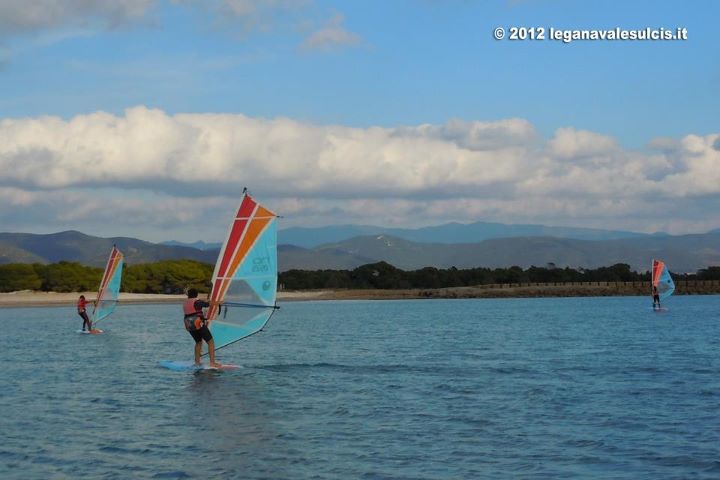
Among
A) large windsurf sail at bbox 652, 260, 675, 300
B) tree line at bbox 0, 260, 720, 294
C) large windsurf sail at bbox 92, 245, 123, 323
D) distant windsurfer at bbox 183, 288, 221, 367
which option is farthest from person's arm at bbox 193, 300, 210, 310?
tree line at bbox 0, 260, 720, 294

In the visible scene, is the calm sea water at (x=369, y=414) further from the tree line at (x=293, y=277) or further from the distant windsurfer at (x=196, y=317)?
the tree line at (x=293, y=277)

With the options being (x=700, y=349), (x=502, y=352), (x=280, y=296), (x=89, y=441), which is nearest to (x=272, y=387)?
(x=89, y=441)

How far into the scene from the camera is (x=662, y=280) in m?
77.4

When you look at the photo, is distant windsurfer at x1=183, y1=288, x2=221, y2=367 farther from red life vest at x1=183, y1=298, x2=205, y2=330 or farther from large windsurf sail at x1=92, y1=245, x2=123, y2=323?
large windsurf sail at x1=92, y1=245, x2=123, y2=323

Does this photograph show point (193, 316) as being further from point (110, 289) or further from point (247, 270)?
point (110, 289)

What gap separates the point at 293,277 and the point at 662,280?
69435 mm

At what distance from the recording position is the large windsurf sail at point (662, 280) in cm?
7339

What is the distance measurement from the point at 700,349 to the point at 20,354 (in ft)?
Answer: 72.3

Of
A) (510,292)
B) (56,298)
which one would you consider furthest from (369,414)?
(510,292)

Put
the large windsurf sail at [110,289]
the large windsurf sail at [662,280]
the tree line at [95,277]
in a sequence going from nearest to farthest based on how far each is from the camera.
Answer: the large windsurf sail at [110,289] → the large windsurf sail at [662,280] → the tree line at [95,277]

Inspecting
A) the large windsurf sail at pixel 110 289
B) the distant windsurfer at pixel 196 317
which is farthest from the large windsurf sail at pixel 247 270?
the large windsurf sail at pixel 110 289

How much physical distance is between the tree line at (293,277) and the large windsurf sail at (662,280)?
53391 mm

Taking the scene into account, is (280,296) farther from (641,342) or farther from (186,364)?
(186,364)

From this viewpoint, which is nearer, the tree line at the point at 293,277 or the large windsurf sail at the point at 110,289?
the large windsurf sail at the point at 110,289
